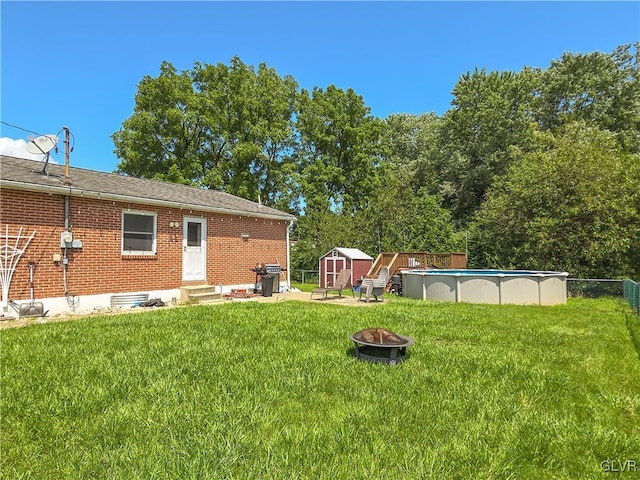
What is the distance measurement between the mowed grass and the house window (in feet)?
15.0

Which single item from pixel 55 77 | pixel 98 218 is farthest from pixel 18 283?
pixel 55 77

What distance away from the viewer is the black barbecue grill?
528 inches

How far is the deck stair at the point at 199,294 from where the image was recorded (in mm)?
11570

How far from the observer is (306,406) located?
11.4 feet

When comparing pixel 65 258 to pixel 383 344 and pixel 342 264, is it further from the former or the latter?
pixel 342 264

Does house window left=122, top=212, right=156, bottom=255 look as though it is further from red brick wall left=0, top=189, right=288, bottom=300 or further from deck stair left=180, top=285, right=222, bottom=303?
deck stair left=180, top=285, right=222, bottom=303

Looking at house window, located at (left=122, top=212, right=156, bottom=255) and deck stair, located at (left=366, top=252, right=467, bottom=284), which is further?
deck stair, located at (left=366, top=252, right=467, bottom=284)

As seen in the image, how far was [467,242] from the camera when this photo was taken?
20.9 m

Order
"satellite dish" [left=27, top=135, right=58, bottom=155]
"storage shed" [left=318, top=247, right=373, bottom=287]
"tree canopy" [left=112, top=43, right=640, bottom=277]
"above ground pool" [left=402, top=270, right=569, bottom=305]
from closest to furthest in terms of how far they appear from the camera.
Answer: "satellite dish" [left=27, top=135, right=58, bottom=155] < "above ground pool" [left=402, top=270, right=569, bottom=305] < "storage shed" [left=318, top=247, right=373, bottom=287] < "tree canopy" [left=112, top=43, right=640, bottom=277]

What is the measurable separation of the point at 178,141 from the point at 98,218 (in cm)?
2009

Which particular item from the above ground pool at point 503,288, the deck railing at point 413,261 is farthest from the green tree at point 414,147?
the above ground pool at point 503,288

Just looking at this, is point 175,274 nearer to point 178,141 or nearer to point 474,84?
point 178,141

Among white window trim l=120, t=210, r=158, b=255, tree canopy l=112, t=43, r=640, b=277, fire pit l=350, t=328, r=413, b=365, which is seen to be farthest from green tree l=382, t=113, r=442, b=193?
fire pit l=350, t=328, r=413, b=365
